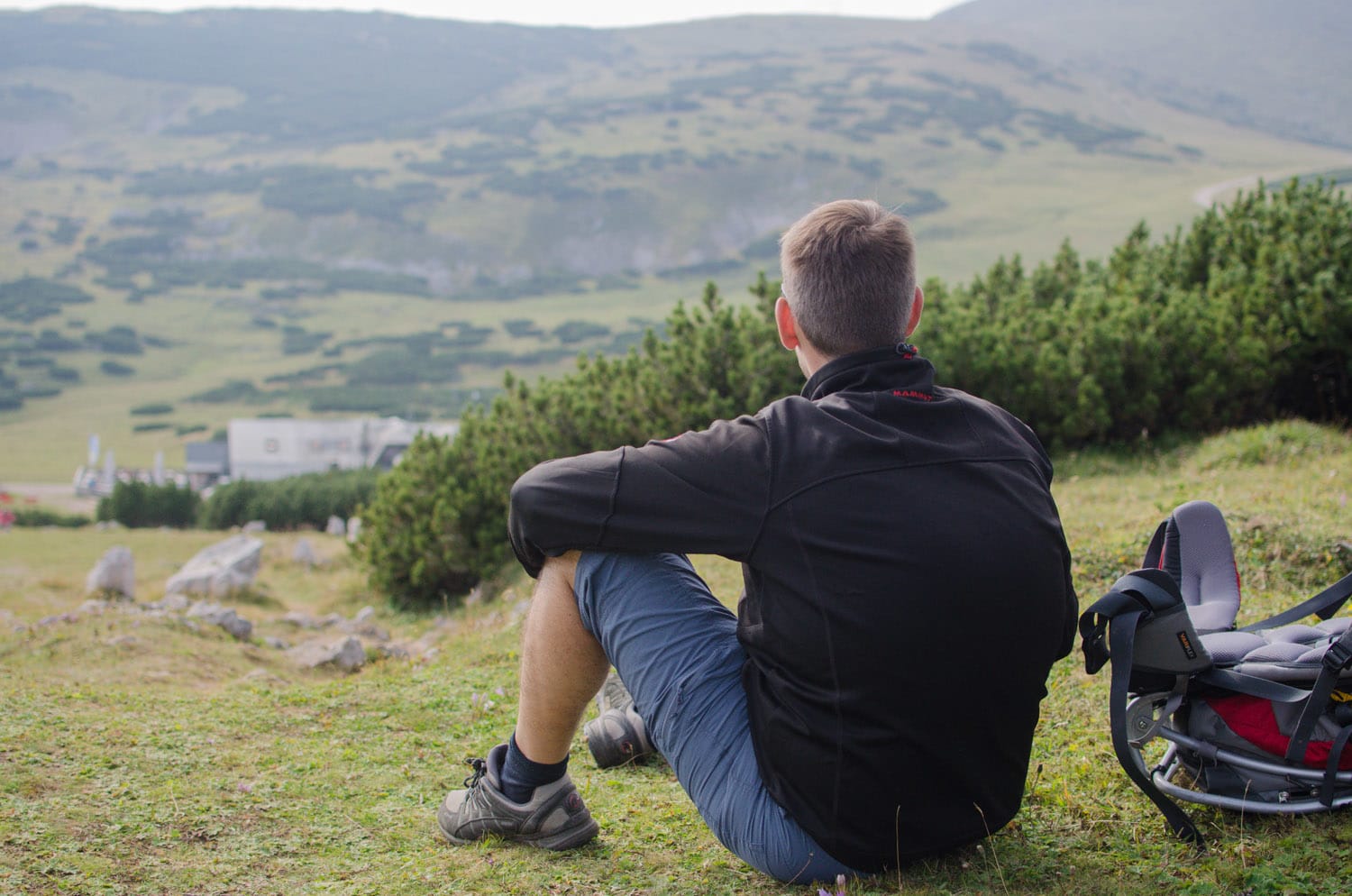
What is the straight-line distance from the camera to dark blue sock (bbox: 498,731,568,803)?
10.0 ft

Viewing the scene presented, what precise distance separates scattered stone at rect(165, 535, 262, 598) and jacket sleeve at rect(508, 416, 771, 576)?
12300 mm

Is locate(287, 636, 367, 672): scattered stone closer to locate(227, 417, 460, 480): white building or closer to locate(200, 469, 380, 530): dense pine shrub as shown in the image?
locate(200, 469, 380, 530): dense pine shrub

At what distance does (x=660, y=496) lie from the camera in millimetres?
2479

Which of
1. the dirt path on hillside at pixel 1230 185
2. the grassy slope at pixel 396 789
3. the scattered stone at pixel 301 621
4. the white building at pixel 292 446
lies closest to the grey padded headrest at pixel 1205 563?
the grassy slope at pixel 396 789

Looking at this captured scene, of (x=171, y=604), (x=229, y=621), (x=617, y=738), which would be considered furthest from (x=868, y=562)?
(x=171, y=604)

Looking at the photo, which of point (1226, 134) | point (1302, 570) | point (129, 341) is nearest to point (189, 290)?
point (129, 341)

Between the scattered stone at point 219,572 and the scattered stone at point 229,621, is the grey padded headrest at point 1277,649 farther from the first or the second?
the scattered stone at point 219,572

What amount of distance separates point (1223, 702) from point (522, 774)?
6.87 feet

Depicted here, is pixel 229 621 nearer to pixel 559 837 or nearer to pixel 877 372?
pixel 559 837

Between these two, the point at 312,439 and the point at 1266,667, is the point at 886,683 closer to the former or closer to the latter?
the point at 1266,667

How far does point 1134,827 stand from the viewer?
308 cm

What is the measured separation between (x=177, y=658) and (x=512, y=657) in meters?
2.24

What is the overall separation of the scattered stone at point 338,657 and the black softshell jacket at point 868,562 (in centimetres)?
468

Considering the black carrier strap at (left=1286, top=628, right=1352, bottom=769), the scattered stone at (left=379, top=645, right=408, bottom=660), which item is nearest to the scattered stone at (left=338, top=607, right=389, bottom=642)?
the scattered stone at (left=379, top=645, right=408, bottom=660)
